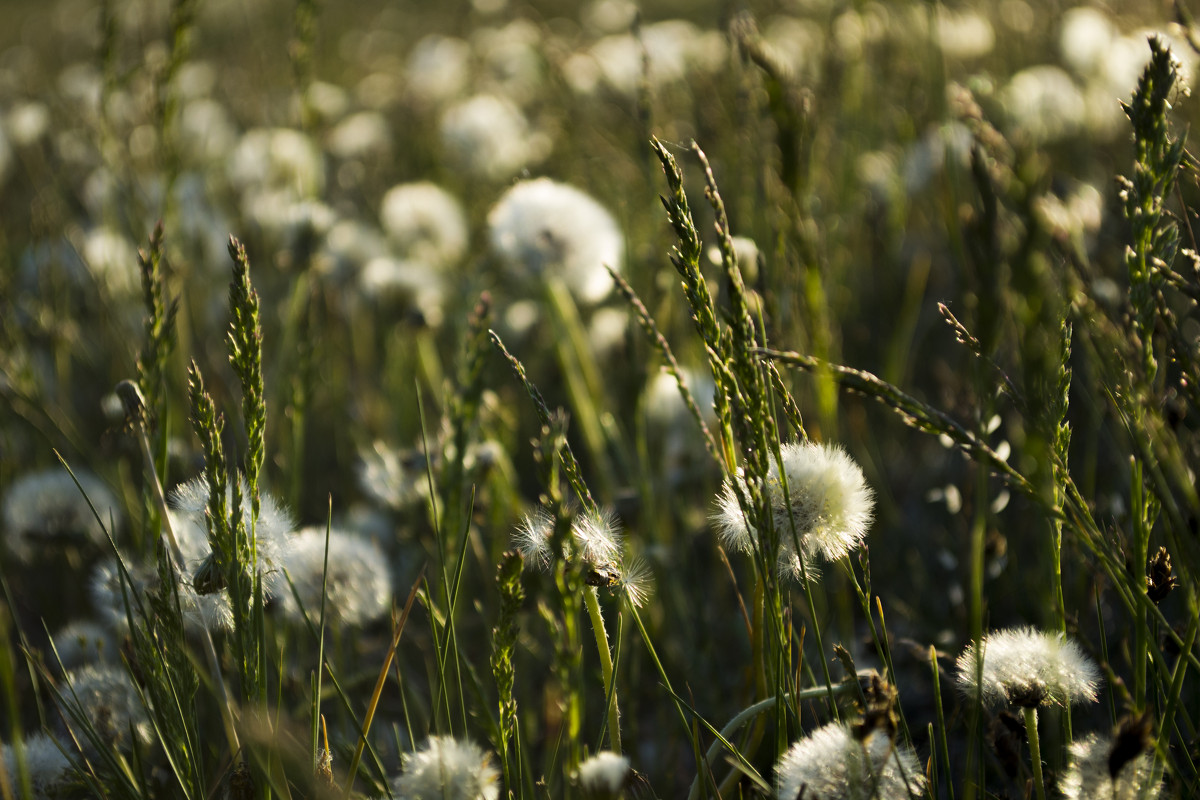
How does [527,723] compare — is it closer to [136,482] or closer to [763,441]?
[763,441]

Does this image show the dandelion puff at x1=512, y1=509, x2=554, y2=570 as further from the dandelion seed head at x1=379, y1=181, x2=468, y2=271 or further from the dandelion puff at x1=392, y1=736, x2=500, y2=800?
the dandelion seed head at x1=379, y1=181, x2=468, y2=271

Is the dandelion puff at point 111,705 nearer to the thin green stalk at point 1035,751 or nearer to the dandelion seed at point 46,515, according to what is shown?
the dandelion seed at point 46,515

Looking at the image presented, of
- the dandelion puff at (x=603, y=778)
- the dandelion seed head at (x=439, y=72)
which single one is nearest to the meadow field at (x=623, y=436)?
the dandelion puff at (x=603, y=778)

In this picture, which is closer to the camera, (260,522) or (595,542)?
(595,542)

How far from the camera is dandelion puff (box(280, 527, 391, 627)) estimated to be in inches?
61.5

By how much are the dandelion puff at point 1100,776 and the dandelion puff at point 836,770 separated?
6.8 inches

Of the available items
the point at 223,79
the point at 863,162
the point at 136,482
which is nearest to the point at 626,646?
the point at 136,482

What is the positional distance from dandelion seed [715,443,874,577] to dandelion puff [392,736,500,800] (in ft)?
1.31

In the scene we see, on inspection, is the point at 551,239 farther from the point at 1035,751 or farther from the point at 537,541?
the point at 1035,751

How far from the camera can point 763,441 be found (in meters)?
0.91

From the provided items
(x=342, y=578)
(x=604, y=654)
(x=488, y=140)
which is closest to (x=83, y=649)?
(x=342, y=578)

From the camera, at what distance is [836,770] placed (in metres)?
0.98

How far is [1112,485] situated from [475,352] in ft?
4.63

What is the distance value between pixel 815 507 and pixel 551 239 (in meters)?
1.33
